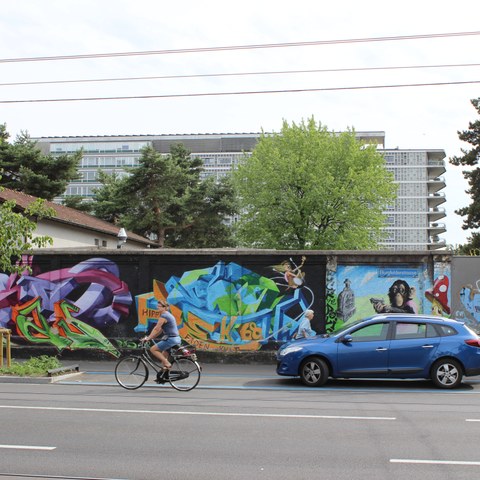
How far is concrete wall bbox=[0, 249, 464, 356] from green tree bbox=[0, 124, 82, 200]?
1022 inches

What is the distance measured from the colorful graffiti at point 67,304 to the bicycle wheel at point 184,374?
6.00 m

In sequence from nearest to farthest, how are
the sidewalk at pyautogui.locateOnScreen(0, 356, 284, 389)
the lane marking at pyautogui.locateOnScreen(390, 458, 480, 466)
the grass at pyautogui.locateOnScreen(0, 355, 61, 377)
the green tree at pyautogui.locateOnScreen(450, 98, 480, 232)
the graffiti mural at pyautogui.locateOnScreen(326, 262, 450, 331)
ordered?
the lane marking at pyautogui.locateOnScreen(390, 458, 480, 466)
the sidewalk at pyautogui.locateOnScreen(0, 356, 284, 389)
the grass at pyautogui.locateOnScreen(0, 355, 61, 377)
the graffiti mural at pyautogui.locateOnScreen(326, 262, 450, 331)
the green tree at pyautogui.locateOnScreen(450, 98, 480, 232)

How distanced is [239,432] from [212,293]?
9578mm

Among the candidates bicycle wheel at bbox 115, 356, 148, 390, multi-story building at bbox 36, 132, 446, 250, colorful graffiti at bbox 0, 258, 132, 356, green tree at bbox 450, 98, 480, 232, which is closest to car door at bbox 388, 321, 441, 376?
bicycle wheel at bbox 115, 356, 148, 390

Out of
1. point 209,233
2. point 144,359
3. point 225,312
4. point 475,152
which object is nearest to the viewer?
point 144,359

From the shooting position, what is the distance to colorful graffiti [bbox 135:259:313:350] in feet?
57.1

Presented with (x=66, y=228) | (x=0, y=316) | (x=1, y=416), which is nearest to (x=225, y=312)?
→ (x=0, y=316)

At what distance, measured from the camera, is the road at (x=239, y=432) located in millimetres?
6426

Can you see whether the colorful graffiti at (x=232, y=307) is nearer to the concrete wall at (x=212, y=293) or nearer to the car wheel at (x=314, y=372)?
the concrete wall at (x=212, y=293)

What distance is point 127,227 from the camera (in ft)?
155

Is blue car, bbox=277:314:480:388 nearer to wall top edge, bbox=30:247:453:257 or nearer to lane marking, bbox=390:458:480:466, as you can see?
wall top edge, bbox=30:247:453:257

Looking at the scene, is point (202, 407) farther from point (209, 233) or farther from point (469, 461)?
point (209, 233)

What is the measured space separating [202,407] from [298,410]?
159cm

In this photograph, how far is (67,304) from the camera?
18469 mm
